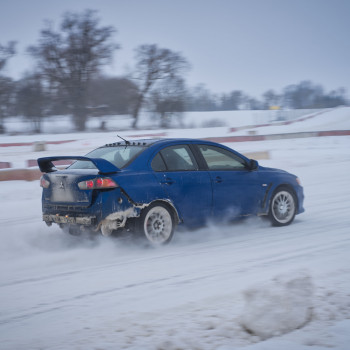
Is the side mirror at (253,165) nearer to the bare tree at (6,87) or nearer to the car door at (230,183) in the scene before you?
the car door at (230,183)

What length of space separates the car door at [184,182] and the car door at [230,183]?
0.17 meters

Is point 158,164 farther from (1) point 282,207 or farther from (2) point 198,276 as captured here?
(1) point 282,207

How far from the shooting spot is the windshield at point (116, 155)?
22.6ft

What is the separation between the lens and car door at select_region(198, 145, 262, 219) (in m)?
7.46

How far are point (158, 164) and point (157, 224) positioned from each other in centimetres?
79

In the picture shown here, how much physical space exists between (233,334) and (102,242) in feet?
11.2

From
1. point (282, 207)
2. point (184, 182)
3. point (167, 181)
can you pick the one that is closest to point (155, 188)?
point (167, 181)

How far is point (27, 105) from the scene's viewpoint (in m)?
41.7

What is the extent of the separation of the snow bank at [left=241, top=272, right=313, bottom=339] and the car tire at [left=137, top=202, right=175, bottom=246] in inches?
102

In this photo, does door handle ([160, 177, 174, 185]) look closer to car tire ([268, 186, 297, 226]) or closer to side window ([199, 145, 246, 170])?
side window ([199, 145, 246, 170])

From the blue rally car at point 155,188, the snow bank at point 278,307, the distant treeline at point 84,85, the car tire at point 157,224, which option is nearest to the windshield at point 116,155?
the blue rally car at point 155,188

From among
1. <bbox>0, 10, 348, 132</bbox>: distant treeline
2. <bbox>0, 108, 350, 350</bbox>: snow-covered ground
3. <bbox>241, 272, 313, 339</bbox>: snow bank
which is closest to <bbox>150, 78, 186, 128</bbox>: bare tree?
<bbox>0, 10, 348, 132</bbox>: distant treeline

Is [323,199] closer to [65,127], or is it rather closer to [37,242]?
[37,242]

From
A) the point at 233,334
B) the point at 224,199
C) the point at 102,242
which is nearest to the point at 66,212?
the point at 102,242
